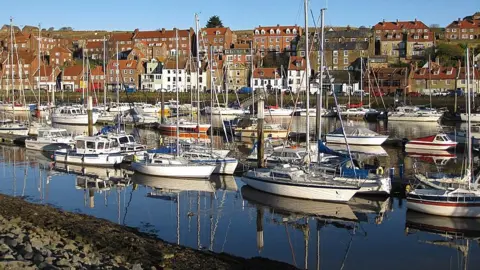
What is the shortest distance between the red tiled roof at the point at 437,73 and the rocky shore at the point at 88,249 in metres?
72.3

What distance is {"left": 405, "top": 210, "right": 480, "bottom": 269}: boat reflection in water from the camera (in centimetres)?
1661

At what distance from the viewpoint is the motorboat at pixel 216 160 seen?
86.7ft

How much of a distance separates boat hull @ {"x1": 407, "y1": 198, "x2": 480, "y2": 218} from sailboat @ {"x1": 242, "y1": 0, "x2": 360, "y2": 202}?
2.41 meters

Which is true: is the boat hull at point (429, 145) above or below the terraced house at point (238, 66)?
below

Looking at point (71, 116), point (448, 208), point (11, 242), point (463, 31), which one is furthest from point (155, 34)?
point (11, 242)

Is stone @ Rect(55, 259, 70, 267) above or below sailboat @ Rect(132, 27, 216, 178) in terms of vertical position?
below

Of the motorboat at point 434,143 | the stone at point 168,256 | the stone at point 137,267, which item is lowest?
the stone at point 168,256

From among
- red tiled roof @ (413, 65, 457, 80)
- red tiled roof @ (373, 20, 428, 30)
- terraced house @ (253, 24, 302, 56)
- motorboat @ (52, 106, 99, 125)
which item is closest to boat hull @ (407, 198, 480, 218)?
motorboat @ (52, 106, 99, 125)

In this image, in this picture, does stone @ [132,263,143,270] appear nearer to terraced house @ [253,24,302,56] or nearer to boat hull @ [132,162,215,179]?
boat hull @ [132,162,215,179]

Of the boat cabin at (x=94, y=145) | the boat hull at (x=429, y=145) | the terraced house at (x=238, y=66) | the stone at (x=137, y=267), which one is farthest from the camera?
the terraced house at (x=238, y=66)

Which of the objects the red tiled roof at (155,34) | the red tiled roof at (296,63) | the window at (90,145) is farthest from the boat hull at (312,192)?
the red tiled roof at (155,34)

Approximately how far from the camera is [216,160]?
1046 inches

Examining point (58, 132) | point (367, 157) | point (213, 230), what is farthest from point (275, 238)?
point (58, 132)

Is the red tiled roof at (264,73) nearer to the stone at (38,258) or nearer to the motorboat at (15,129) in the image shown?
the motorboat at (15,129)
